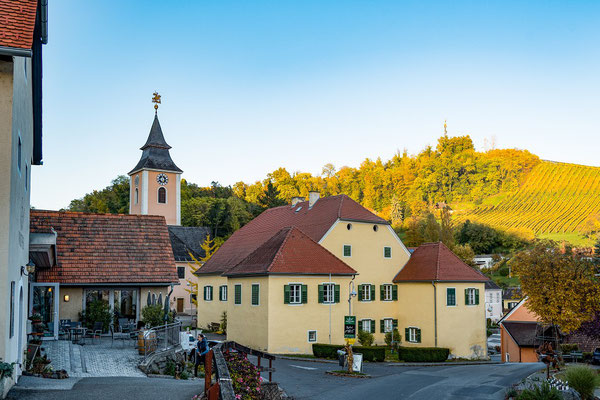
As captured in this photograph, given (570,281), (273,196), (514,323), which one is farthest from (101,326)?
Result: (273,196)

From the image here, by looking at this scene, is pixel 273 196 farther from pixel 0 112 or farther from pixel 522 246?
pixel 0 112

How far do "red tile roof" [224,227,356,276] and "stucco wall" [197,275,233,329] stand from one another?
22.1 ft

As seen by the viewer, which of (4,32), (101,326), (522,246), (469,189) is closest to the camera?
(4,32)

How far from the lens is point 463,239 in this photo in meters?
106

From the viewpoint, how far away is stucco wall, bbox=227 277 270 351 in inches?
1345

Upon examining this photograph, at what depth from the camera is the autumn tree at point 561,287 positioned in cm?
2833

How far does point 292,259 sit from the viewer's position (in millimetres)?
35406

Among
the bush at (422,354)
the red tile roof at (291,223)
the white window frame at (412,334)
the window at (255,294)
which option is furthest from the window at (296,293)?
the white window frame at (412,334)

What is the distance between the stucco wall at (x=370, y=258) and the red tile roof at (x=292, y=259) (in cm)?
233

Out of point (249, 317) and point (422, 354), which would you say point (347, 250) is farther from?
point (249, 317)

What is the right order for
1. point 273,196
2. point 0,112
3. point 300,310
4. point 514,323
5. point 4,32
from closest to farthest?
point 4,32 < point 0,112 < point 300,310 < point 514,323 < point 273,196

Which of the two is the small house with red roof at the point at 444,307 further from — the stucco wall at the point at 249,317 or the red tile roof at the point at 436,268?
the stucco wall at the point at 249,317

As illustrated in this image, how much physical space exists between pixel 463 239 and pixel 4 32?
101m

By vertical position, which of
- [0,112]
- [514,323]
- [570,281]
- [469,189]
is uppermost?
[469,189]
